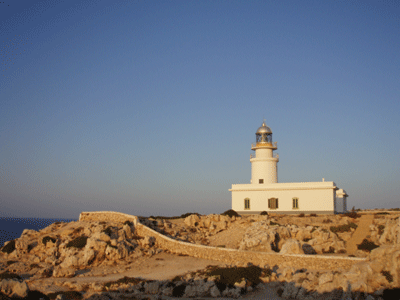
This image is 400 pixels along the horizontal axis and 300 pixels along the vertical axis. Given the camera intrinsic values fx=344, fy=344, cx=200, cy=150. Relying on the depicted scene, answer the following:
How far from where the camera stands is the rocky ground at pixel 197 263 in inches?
681

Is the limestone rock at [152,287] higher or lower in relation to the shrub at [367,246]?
lower

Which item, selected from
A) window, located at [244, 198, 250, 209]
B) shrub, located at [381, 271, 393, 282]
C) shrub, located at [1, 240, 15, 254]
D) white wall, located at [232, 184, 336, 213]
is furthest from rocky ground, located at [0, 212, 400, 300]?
white wall, located at [232, 184, 336, 213]

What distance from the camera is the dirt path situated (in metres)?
26.1

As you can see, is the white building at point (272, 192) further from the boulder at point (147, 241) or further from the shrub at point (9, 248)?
the shrub at point (9, 248)

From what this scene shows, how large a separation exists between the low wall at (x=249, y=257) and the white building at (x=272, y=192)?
11.5m

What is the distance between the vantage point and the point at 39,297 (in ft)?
43.9

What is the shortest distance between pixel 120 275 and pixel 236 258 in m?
8.17

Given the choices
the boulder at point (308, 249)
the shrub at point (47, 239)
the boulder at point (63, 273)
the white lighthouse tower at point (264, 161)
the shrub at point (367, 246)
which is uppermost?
the white lighthouse tower at point (264, 161)

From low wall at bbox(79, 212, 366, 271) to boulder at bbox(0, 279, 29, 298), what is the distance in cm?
1420

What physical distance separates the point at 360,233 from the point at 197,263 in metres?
13.7

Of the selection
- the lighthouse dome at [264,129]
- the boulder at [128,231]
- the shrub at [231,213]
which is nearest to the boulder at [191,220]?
the shrub at [231,213]

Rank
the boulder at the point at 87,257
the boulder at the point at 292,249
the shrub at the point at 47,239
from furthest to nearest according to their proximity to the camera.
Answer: the shrub at the point at 47,239 → the boulder at the point at 87,257 → the boulder at the point at 292,249

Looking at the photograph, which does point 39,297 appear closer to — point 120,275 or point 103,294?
point 103,294

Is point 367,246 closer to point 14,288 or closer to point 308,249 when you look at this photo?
point 308,249
